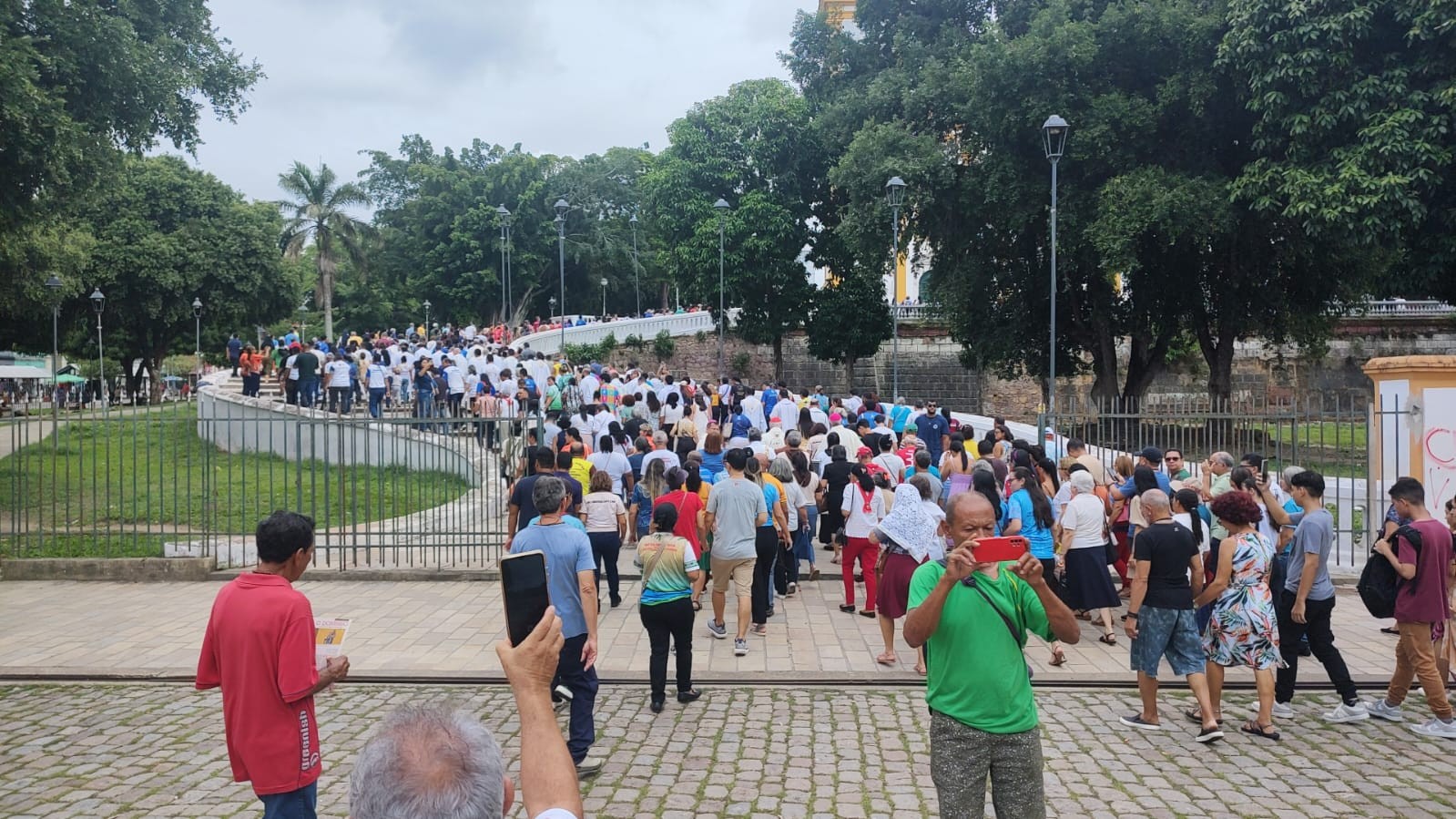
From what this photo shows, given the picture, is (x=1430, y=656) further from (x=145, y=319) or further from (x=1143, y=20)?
(x=145, y=319)

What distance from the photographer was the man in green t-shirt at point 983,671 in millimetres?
3723

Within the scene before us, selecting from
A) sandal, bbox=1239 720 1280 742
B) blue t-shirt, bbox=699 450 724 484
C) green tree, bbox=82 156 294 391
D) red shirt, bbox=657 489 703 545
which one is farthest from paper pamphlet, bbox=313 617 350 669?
green tree, bbox=82 156 294 391

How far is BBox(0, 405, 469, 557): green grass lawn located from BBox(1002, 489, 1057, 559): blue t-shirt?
685 cm

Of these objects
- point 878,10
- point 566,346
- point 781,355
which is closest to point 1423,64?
point 878,10

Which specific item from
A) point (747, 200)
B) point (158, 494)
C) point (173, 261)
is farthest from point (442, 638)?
point (173, 261)

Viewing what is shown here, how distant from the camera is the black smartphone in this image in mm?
4770

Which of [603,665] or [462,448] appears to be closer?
[603,665]

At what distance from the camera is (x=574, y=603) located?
18.7 ft

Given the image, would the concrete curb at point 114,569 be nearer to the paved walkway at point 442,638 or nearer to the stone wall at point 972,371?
the paved walkway at point 442,638

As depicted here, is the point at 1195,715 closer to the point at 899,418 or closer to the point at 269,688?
the point at 269,688

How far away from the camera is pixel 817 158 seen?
36.4 meters

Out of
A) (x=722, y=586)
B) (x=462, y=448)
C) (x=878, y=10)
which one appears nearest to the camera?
(x=722, y=586)

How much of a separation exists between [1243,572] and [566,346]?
109 feet

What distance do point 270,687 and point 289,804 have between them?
44 centimetres
